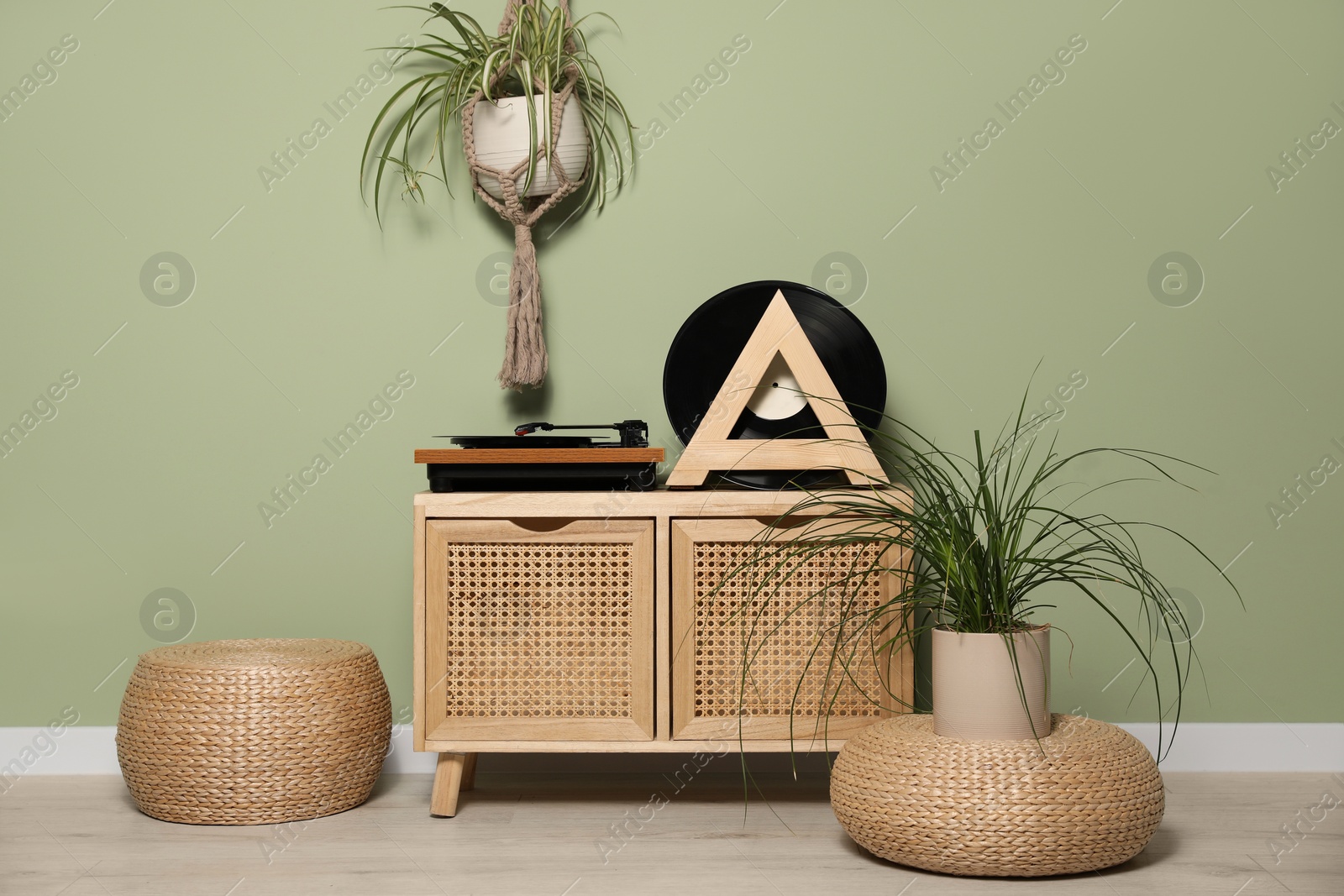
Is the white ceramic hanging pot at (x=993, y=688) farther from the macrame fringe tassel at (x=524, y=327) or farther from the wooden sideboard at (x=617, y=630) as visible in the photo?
the macrame fringe tassel at (x=524, y=327)

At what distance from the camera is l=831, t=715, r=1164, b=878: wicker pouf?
1.65 m

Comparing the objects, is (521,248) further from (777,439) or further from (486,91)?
(777,439)

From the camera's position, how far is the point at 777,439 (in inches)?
79.5

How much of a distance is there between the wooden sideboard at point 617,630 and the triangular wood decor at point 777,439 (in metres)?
0.06

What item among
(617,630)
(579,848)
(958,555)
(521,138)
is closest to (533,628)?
(617,630)

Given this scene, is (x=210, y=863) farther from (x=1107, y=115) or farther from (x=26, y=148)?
(x=1107, y=115)

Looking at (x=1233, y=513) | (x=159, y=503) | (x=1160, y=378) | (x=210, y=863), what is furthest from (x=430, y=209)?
(x=1233, y=513)

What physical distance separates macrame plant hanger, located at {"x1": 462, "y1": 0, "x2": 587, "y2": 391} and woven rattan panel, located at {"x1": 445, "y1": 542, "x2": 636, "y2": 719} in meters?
0.46

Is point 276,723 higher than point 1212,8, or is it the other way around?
point 1212,8

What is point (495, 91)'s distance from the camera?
2.30 meters

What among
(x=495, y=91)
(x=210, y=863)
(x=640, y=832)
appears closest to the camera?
(x=210, y=863)

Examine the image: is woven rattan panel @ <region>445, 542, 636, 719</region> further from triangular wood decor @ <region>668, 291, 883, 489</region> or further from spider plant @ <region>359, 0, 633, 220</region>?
spider plant @ <region>359, 0, 633, 220</region>

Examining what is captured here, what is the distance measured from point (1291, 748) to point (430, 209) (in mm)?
2183

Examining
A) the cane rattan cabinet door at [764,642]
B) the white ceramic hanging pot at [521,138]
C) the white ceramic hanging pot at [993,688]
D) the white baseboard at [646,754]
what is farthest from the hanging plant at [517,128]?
the white ceramic hanging pot at [993,688]
